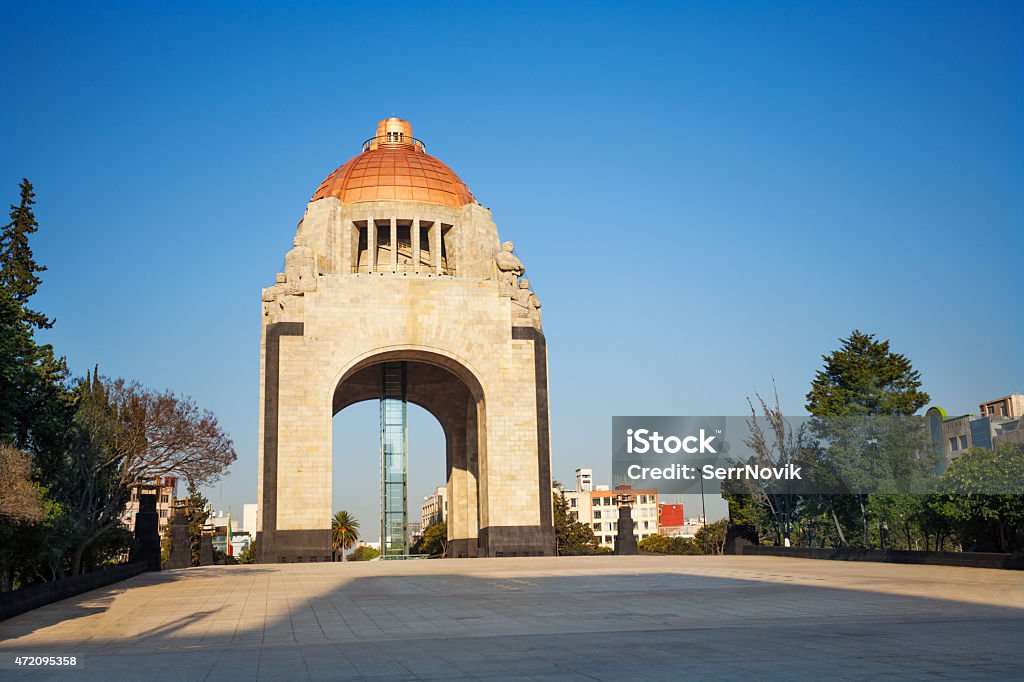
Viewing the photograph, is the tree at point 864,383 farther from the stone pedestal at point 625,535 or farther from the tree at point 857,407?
the stone pedestal at point 625,535

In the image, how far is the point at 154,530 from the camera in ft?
80.6

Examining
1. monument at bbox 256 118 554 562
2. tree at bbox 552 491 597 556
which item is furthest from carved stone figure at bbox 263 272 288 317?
tree at bbox 552 491 597 556

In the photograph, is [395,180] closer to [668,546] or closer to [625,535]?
[625,535]

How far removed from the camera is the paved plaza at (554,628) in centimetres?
673

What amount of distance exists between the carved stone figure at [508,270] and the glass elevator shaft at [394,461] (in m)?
5.41

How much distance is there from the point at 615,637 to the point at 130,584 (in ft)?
42.5

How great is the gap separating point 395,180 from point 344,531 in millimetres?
27932

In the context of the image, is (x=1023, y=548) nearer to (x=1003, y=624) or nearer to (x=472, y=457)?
(x=1003, y=624)

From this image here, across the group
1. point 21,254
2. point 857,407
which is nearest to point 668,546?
point 857,407

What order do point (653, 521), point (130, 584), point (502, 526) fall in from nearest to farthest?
point (130, 584), point (502, 526), point (653, 521)

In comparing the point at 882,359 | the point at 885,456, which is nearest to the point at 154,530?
the point at 885,456

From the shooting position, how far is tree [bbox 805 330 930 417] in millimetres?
30797

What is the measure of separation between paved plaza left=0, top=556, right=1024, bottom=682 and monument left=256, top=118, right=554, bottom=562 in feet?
37.6

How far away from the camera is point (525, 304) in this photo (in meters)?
32.1
